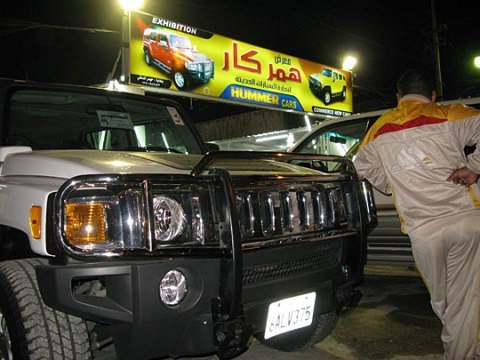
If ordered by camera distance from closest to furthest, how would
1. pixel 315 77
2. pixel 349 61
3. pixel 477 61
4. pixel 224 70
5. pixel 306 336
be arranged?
pixel 306 336
pixel 224 70
pixel 315 77
pixel 349 61
pixel 477 61

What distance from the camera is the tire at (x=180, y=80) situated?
9.45 metres

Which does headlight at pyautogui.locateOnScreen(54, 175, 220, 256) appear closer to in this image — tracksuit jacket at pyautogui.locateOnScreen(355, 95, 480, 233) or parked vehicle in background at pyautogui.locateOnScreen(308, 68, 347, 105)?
tracksuit jacket at pyautogui.locateOnScreen(355, 95, 480, 233)

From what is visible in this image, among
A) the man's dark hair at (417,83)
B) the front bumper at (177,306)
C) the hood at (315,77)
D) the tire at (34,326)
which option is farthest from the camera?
the hood at (315,77)

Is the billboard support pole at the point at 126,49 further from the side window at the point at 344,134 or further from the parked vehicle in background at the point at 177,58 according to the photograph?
the side window at the point at 344,134

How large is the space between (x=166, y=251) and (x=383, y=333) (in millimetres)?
2356

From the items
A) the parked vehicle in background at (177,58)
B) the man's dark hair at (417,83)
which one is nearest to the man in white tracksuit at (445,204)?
the man's dark hair at (417,83)

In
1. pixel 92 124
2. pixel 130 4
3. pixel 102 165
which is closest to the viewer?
pixel 102 165

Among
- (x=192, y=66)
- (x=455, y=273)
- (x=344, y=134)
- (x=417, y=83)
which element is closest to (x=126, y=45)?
(x=192, y=66)

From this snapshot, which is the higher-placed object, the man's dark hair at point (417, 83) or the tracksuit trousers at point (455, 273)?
the man's dark hair at point (417, 83)

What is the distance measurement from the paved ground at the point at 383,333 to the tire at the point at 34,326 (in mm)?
1315

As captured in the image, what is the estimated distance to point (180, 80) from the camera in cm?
955

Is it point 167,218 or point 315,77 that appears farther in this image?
point 315,77

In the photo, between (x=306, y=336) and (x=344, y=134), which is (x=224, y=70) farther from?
(x=306, y=336)

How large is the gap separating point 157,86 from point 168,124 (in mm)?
5458
